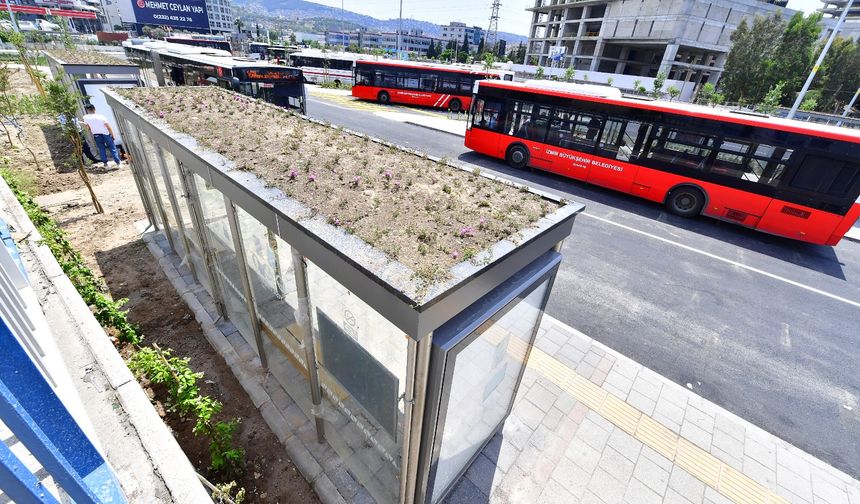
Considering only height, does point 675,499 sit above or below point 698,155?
below

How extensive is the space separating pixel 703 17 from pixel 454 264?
57.0 meters

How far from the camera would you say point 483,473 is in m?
3.66

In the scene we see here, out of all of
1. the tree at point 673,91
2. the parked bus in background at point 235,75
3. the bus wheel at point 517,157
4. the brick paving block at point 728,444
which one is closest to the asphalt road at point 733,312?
the brick paving block at point 728,444

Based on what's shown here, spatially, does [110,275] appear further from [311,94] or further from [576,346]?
[311,94]

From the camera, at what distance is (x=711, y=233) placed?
953cm

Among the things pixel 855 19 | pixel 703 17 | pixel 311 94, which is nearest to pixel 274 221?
pixel 311 94

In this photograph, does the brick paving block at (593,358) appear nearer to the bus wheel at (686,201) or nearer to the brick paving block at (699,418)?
the brick paving block at (699,418)

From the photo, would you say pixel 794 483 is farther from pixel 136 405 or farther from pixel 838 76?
pixel 838 76

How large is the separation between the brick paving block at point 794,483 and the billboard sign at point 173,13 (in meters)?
83.3

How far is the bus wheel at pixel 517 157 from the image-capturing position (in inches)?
517

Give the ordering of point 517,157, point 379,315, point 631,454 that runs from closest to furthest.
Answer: point 379,315 < point 631,454 < point 517,157

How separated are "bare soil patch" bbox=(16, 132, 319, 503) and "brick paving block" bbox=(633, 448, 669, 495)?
10.6 ft

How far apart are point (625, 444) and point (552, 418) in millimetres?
782

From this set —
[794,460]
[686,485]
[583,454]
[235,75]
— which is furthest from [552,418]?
[235,75]
